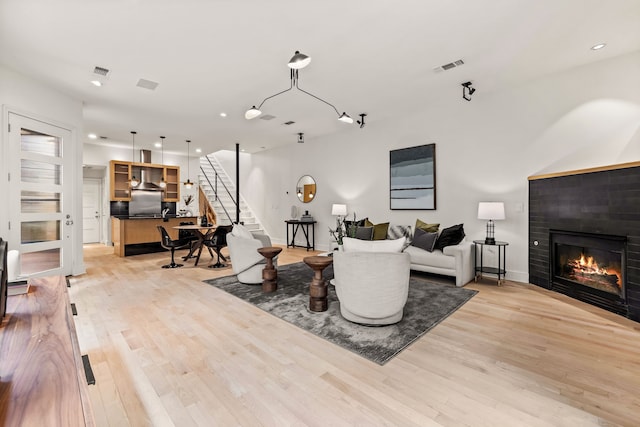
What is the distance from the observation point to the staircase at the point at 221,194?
993 cm

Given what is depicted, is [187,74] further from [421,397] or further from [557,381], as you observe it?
[557,381]

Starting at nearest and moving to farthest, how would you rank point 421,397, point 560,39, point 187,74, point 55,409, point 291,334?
point 55,409 → point 421,397 → point 291,334 → point 560,39 → point 187,74

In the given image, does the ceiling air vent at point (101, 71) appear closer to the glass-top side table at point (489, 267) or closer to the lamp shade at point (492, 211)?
the lamp shade at point (492, 211)

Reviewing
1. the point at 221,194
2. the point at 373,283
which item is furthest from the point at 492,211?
the point at 221,194

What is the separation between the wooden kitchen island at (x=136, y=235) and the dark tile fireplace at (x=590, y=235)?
750 cm

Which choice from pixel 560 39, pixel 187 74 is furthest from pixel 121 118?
pixel 560 39

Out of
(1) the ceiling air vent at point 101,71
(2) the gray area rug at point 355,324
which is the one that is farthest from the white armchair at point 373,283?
(1) the ceiling air vent at point 101,71

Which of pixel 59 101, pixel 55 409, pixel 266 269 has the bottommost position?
pixel 266 269

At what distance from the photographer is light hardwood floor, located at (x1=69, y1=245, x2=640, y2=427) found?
68.3 inches

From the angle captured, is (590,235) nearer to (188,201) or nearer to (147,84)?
(147,84)

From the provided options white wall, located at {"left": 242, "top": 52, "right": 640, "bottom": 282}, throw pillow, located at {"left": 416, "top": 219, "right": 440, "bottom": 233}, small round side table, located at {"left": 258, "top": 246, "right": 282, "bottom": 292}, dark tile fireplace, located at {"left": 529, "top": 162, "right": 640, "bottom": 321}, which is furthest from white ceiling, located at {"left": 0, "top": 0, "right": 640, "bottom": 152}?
small round side table, located at {"left": 258, "top": 246, "right": 282, "bottom": 292}

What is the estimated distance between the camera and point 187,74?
404 cm

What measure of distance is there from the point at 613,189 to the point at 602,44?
1.68m

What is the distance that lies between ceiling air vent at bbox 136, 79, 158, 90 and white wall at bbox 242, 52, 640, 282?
3794mm
